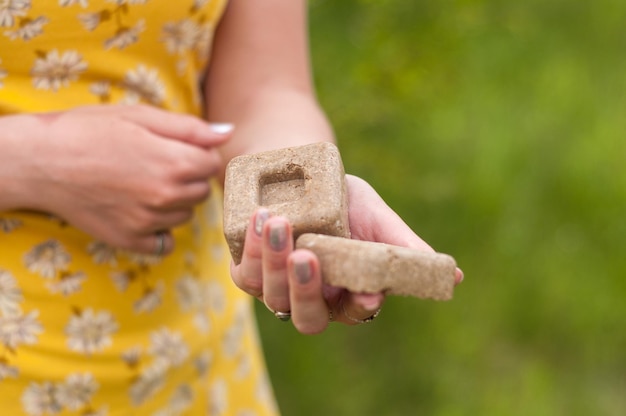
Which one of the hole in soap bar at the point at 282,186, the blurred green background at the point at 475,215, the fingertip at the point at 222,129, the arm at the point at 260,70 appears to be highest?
the arm at the point at 260,70

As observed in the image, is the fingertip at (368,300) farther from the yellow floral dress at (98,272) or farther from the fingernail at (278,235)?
the yellow floral dress at (98,272)

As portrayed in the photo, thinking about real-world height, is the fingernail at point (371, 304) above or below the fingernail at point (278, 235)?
below

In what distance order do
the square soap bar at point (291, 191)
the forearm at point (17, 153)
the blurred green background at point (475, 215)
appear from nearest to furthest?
the square soap bar at point (291, 191) → the forearm at point (17, 153) → the blurred green background at point (475, 215)

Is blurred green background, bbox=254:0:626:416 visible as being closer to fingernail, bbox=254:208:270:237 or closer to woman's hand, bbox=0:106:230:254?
woman's hand, bbox=0:106:230:254

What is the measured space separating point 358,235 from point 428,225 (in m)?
1.72

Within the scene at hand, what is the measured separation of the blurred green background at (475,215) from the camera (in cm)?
234

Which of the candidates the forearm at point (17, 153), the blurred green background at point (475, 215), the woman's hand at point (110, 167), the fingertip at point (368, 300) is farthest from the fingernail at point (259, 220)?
the blurred green background at point (475, 215)

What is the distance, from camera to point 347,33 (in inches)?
92.6

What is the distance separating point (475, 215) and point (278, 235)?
210 cm

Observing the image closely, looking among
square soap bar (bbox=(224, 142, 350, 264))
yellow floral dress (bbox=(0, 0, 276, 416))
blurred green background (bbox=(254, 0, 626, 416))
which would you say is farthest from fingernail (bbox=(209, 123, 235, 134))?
blurred green background (bbox=(254, 0, 626, 416))

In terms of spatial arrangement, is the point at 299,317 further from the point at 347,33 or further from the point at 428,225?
the point at 428,225

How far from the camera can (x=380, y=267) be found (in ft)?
3.19

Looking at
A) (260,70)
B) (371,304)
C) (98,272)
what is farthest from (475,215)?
(371,304)

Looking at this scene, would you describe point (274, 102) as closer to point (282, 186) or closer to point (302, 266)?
point (282, 186)
